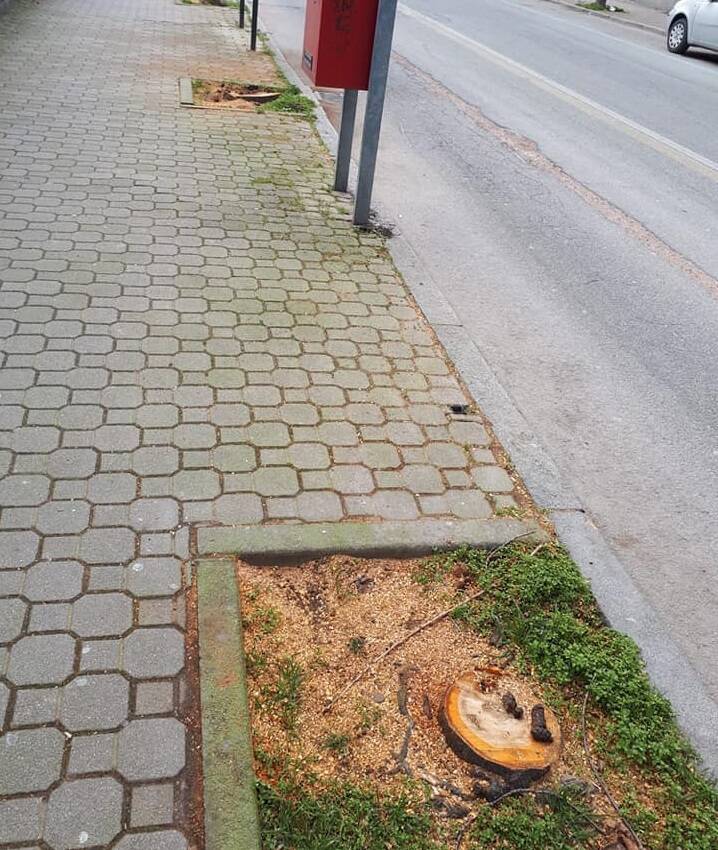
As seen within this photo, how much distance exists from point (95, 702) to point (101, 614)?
1.34ft

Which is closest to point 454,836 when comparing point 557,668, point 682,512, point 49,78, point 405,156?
point 557,668

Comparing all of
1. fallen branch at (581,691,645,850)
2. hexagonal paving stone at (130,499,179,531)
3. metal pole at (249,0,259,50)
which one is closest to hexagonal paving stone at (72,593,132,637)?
hexagonal paving stone at (130,499,179,531)

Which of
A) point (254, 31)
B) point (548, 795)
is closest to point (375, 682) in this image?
point (548, 795)

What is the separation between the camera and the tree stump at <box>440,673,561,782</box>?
8.61 feet

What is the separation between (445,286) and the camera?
642 cm

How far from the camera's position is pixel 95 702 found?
8.91 ft

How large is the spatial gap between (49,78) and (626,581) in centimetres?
1070

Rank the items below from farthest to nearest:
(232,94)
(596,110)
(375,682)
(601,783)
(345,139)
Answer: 1. (596,110)
2. (232,94)
3. (345,139)
4. (375,682)
5. (601,783)

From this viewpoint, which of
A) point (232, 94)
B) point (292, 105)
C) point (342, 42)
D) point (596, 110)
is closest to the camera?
point (342, 42)

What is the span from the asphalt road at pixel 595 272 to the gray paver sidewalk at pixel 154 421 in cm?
62

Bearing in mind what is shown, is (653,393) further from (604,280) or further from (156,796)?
(156,796)

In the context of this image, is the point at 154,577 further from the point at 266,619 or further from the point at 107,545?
the point at 266,619

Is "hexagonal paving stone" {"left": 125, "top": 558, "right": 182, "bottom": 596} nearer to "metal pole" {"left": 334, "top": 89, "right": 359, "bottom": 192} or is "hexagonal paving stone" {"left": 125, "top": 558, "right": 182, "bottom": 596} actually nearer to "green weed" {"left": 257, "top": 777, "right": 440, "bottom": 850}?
"green weed" {"left": 257, "top": 777, "right": 440, "bottom": 850}

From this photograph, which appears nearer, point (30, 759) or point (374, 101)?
point (30, 759)
